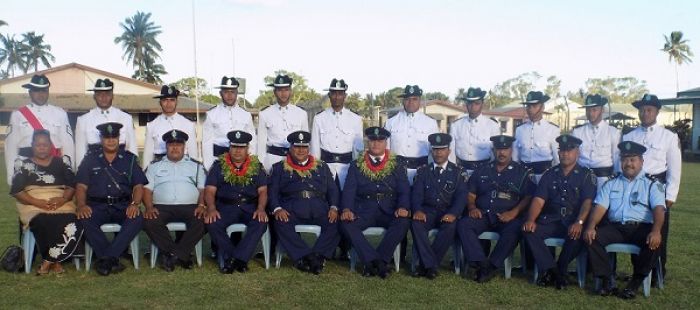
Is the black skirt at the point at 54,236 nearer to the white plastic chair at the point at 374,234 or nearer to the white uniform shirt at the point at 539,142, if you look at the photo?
the white plastic chair at the point at 374,234

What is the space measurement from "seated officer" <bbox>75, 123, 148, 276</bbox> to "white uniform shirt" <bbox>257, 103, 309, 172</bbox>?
1.27 metres

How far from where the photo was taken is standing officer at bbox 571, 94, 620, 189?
5828 millimetres

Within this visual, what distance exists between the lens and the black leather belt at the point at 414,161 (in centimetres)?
635

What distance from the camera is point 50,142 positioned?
553 centimetres

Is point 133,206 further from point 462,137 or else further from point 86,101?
point 86,101

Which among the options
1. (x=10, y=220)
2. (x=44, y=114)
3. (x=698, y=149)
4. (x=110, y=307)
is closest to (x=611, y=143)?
(x=110, y=307)

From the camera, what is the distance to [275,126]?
644 cm

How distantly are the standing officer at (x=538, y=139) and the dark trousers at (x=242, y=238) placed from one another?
2.62m

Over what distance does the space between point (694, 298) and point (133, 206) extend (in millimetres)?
4605

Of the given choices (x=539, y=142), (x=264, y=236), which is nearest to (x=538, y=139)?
(x=539, y=142)

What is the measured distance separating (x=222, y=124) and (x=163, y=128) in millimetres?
582

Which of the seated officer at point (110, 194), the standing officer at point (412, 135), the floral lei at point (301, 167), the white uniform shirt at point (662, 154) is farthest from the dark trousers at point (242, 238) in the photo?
the white uniform shirt at point (662, 154)

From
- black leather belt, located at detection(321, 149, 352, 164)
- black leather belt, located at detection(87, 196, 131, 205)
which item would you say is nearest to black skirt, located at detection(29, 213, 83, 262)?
black leather belt, located at detection(87, 196, 131, 205)

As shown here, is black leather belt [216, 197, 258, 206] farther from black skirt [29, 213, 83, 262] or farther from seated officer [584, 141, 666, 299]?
seated officer [584, 141, 666, 299]
